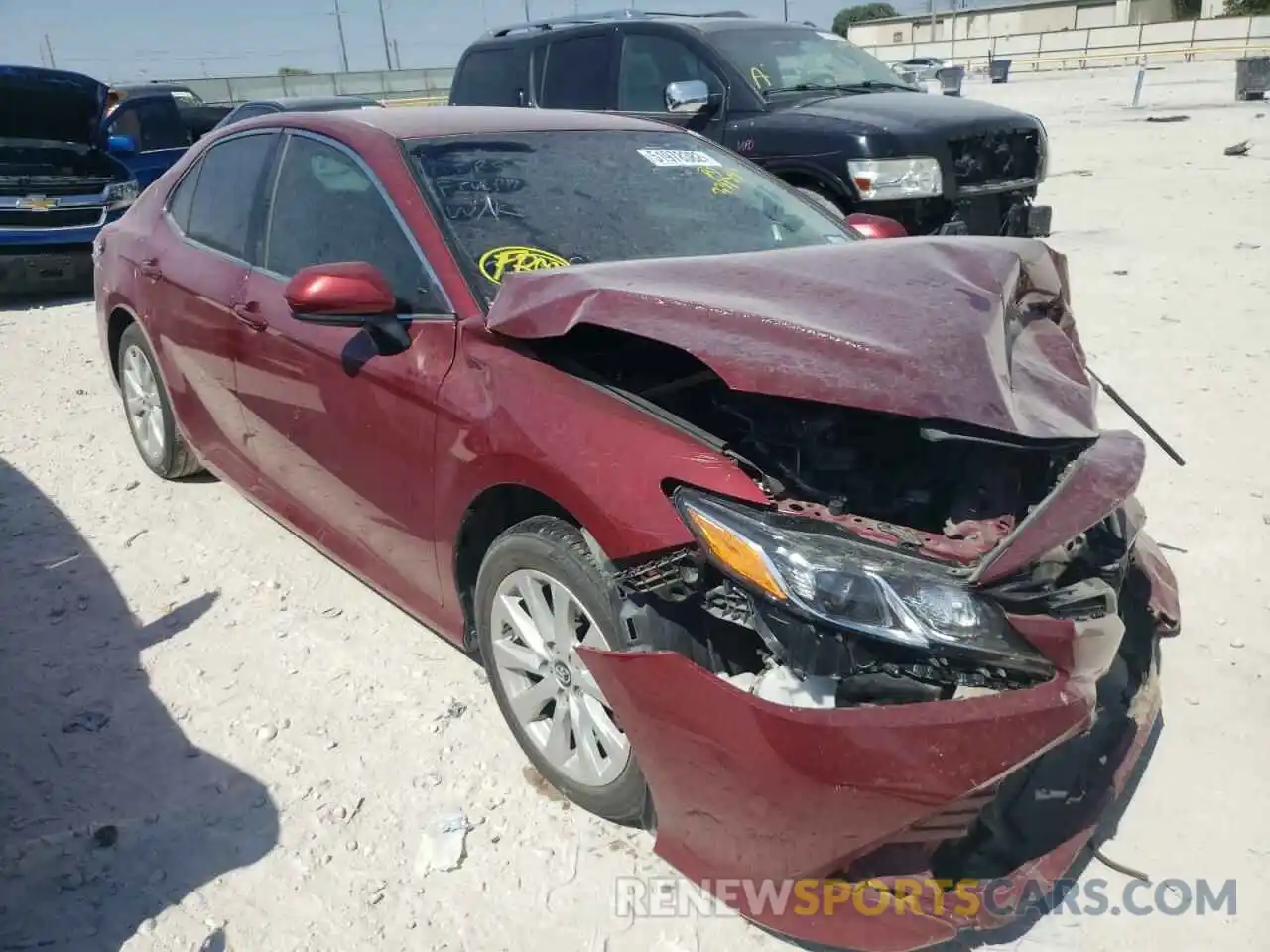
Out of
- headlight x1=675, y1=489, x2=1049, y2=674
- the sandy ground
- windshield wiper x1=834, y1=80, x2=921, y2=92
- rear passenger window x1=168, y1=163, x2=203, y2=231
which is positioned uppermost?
windshield wiper x1=834, y1=80, x2=921, y2=92

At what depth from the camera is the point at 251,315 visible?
349 cm

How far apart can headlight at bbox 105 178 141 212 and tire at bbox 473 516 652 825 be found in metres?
8.67

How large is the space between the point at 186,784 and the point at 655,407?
1.69 metres

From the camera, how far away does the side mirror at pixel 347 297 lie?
2.74m

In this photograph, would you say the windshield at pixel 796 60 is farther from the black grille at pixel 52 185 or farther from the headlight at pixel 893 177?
the black grille at pixel 52 185

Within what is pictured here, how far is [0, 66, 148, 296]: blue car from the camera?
8.98m

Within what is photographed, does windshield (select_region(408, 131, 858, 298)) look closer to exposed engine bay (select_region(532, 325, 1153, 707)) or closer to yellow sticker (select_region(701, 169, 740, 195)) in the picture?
yellow sticker (select_region(701, 169, 740, 195))

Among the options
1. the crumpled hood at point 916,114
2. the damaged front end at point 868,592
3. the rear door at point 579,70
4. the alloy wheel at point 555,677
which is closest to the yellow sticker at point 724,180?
the damaged front end at point 868,592

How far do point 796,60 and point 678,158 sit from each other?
491 centimetres

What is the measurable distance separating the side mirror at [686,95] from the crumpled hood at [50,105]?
5671 mm

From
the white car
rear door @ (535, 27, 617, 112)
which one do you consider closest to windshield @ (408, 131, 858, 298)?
rear door @ (535, 27, 617, 112)

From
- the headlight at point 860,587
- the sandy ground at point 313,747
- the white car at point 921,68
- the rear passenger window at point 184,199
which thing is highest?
the rear passenger window at point 184,199

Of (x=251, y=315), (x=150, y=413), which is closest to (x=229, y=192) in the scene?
(x=251, y=315)

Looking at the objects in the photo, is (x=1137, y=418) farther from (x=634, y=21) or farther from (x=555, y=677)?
(x=634, y=21)
